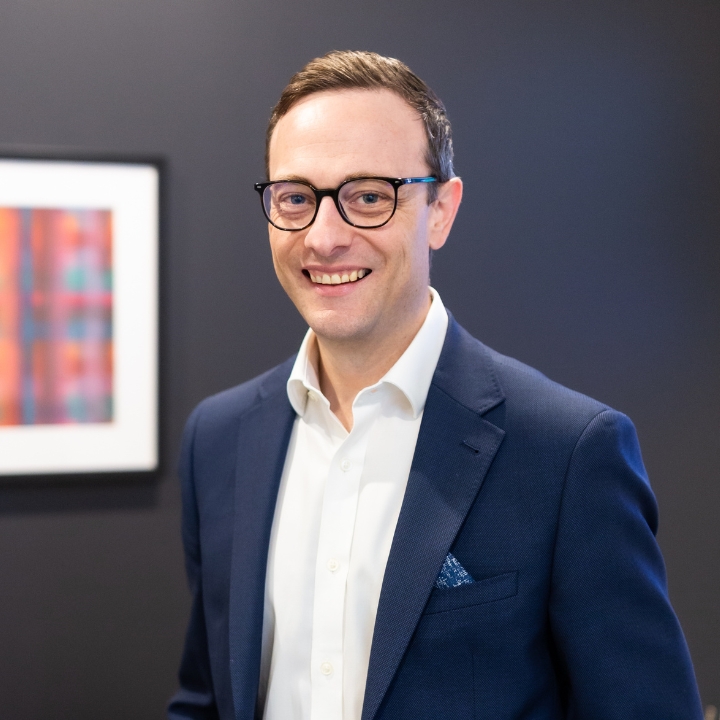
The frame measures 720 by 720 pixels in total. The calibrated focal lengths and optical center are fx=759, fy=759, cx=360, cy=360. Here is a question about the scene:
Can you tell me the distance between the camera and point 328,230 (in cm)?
120

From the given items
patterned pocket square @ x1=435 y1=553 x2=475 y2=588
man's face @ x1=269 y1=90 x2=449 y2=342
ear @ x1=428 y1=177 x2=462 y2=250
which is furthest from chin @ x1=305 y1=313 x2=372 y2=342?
patterned pocket square @ x1=435 y1=553 x2=475 y2=588

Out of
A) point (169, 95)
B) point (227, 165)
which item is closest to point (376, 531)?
point (227, 165)

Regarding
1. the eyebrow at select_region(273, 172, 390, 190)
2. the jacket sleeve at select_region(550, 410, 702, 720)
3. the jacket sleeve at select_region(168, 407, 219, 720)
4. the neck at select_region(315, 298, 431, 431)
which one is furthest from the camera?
the jacket sleeve at select_region(168, 407, 219, 720)

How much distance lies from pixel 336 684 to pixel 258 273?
47.7 inches

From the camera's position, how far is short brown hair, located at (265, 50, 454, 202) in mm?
1245

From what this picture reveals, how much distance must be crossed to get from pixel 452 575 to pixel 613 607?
0.23 metres

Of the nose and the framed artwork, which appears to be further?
the framed artwork

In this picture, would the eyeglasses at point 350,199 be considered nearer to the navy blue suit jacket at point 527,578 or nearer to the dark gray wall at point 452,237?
the navy blue suit jacket at point 527,578

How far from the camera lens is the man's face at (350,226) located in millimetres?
1207

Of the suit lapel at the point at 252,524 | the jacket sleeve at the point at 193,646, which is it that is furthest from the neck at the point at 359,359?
the jacket sleeve at the point at 193,646

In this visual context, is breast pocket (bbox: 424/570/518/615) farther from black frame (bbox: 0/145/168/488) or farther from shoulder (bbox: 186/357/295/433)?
black frame (bbox: 0/145/168/488)

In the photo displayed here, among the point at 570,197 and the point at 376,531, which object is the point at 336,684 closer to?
the point at 376,531

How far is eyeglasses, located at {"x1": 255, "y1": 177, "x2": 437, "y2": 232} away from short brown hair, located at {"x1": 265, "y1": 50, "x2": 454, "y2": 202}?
0.07 meters

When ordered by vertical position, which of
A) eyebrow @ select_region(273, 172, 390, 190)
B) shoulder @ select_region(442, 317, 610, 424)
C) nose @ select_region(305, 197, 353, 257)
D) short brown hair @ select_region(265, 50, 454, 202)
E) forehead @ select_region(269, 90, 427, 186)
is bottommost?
shoulder @ select_region(442, 317, 610, 424)
